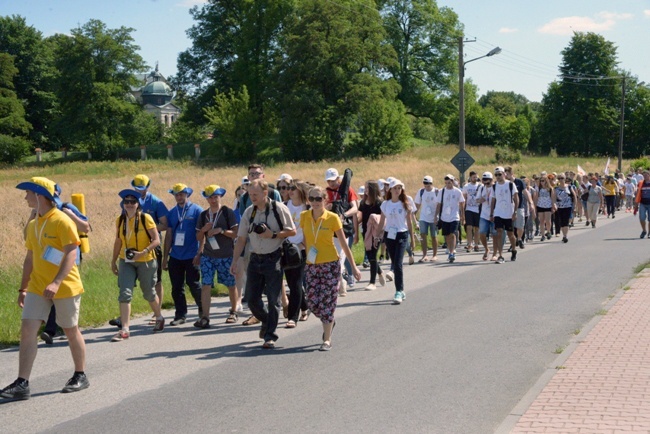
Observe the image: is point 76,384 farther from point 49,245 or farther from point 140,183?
point 140,183

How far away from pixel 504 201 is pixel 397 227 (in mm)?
5758

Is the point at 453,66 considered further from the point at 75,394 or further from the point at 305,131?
the point at 75,394

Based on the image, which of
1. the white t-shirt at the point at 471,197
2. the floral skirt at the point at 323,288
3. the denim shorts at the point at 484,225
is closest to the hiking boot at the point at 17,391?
the floral skirt at the point at 323,288

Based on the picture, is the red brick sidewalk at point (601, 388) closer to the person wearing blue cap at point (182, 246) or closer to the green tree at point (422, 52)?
the person wearing blue cap at point (182, 246)

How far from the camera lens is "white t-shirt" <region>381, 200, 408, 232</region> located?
12.1m

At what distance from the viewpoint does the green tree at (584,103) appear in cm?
8894

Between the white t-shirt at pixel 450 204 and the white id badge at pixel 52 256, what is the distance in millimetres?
11631

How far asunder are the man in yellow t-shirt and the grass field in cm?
283

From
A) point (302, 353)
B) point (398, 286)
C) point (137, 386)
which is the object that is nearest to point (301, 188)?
point (398, 286)

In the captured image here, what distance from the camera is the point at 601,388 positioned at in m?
6.99

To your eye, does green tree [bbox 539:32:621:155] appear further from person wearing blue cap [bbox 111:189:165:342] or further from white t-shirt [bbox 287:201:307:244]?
person wearing blue cap [bbox 111:189:165:342]

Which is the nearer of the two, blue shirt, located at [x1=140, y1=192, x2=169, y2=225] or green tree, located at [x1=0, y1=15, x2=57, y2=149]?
blue shirt, located at [x1=140, y1=192, x2=169, y2=225]

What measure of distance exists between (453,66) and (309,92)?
73.9ft

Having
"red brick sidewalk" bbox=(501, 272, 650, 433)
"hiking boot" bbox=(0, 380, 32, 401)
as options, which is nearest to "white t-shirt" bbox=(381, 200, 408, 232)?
"red brick sidewalk" bbox=(501, 272, 650, 433)
